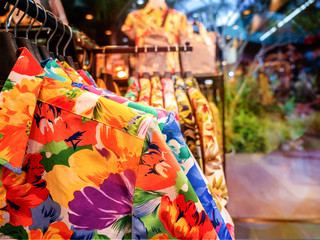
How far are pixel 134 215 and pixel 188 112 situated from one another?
39cm

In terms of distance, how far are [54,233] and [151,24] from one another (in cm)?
115

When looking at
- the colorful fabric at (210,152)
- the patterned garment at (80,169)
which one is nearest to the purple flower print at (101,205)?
the patterned garment at (80,169)

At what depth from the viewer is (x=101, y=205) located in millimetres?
445

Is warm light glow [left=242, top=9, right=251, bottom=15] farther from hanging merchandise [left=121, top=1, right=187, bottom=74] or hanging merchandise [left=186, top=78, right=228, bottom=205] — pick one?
hanging merchandise [left=186, top=78, right=228, bottom=205]

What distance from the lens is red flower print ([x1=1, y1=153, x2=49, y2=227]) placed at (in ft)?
1.47

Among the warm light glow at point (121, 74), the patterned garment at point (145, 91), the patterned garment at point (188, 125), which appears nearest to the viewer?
the patterned garment at point (188, 125)

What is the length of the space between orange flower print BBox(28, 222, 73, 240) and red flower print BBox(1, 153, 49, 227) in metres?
0.02

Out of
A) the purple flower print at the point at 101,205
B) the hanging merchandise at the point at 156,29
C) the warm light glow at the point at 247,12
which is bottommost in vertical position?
the purple flower print at the point at 101,205

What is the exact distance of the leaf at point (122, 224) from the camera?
44 centimetres

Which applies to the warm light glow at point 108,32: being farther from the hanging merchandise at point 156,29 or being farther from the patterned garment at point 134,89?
the patterned garment at point 134,89

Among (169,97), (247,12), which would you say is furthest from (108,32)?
(247,12)

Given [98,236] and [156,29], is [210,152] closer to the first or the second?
[98,236]

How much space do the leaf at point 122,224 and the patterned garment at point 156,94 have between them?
41cm

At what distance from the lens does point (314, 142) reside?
2223mm
